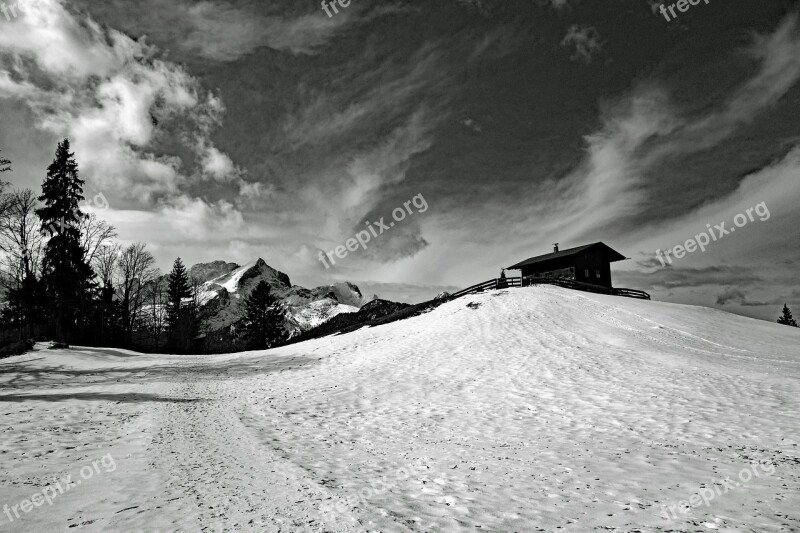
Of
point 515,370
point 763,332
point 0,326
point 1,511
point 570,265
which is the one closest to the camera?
point 1,511

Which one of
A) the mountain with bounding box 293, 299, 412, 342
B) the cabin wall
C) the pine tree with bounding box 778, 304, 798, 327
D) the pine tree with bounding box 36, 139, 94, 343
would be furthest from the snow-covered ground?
the pine tree with bounding box 778, 304, 798, 327

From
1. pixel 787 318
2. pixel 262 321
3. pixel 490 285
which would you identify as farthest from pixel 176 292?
pixel 787 318

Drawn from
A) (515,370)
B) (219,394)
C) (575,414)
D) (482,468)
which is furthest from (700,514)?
(219,394)

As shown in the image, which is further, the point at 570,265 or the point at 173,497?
the point at 570,265

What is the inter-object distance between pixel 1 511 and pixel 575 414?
12641 millimetres

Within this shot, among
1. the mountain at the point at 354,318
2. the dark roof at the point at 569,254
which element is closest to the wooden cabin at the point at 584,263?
the dark roof at the point at 569,254

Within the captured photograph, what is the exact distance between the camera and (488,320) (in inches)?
1118

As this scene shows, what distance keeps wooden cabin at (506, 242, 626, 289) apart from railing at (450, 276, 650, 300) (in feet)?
9.15

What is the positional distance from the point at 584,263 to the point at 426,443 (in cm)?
4252

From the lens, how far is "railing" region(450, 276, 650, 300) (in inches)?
1539

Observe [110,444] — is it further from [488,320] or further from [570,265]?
[570,265]

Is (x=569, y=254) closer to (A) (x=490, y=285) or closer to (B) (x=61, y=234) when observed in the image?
(A) (x=490, y=285)

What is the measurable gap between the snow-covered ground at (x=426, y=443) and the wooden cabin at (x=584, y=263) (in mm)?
24110

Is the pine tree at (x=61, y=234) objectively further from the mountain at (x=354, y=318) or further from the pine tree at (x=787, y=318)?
the pine tree at (x=787, y=318)
